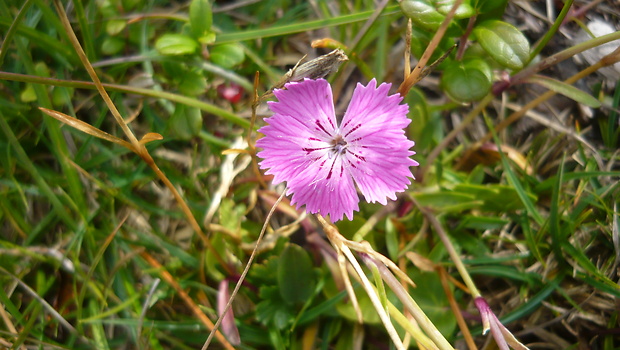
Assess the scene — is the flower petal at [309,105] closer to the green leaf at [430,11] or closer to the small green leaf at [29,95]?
the green leaf at [430,11]

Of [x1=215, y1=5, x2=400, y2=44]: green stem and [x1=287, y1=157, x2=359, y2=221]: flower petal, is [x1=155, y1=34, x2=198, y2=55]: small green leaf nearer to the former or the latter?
[x1=215, y1=5, x2=400, y2=44]: green stem

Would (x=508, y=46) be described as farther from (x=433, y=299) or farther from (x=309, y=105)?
(x=433, y=299)

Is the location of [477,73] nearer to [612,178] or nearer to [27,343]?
[612,178]

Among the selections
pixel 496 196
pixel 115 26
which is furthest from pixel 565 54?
pixel 115 26

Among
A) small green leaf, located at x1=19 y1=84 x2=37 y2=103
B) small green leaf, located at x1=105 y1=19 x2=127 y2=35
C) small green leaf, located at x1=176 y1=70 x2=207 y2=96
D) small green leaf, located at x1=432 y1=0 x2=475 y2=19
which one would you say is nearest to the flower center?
small green leaf, located at x1=432 y1=0 x2=475 y2=19

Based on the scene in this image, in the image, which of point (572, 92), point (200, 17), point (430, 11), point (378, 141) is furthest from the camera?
point (200, 17)

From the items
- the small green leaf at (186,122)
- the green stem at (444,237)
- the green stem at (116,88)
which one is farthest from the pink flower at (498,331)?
the small green leaf at (186,122)

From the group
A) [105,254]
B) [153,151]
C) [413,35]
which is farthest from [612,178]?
[105,254]
